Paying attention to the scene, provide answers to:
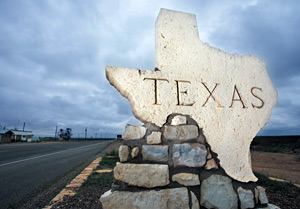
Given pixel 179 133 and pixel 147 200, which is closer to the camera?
pixel 147 200

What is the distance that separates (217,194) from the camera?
1604mm

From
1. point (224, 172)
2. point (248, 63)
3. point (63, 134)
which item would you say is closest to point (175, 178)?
point (224, 172)

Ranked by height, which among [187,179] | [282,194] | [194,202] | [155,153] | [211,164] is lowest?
[282,194]

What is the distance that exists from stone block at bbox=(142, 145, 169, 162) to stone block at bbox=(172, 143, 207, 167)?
100 mm

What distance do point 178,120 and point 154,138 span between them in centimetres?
32

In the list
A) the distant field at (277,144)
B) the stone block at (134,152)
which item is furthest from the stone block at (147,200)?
the distant field at (277,144)

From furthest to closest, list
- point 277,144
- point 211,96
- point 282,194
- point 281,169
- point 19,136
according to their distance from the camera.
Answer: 1. point 19,136
2. point 277,144
3. point 281,169
4. point 282,194
5. point 211,96

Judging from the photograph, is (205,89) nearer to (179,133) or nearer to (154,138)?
(179,133)

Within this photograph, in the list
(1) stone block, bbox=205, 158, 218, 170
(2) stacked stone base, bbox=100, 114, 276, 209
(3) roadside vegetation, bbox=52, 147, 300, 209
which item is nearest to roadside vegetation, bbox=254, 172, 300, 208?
(3) roadside vegetation, bbox=52, 147, 300, 209

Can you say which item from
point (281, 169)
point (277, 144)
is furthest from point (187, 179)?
point (277, 144)

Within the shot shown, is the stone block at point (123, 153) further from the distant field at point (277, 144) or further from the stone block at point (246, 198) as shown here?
the distant field at point (277, 144)

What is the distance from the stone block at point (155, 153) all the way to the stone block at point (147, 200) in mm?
Answer: 284

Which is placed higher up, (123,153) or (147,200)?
A: (123,153)

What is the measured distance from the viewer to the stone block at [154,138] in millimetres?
1662
